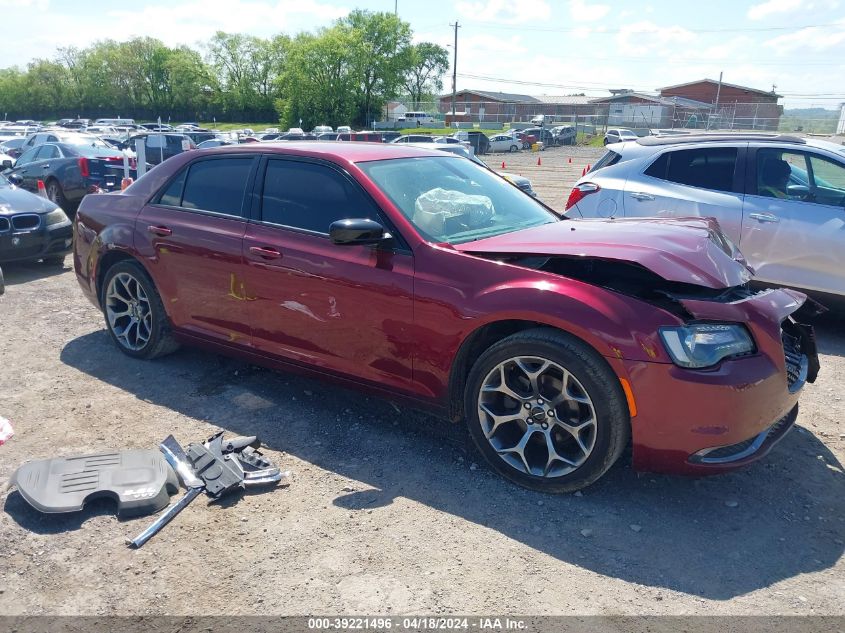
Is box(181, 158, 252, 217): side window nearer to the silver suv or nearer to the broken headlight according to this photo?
the broken headlight

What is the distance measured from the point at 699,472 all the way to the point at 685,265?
1.02m

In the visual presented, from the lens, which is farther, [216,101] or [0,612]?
[216,101]

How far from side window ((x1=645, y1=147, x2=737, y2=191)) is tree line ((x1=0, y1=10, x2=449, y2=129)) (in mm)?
66845

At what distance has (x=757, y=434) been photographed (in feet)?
10.2

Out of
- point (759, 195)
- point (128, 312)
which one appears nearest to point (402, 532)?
point (128, 312)

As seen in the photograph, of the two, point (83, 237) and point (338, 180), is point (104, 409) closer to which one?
point (83, 237)

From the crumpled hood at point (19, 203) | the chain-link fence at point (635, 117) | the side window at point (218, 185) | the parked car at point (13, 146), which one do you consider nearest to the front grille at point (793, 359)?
the side window at point (218, 185)

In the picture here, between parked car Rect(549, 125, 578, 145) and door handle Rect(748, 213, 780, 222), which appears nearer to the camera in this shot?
door handle Rect(748, 213, 780, 222)

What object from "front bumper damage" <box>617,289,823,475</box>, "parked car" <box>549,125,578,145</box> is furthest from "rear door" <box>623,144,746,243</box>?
"parked car" <box>549,125,578,145</box>

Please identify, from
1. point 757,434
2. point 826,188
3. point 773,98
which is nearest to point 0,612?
point 757,434

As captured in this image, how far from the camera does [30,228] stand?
7.99 meters

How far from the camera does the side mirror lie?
346cm

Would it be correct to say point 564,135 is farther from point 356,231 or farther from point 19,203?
point 356,231

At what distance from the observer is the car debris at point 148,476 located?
10.2 ft
